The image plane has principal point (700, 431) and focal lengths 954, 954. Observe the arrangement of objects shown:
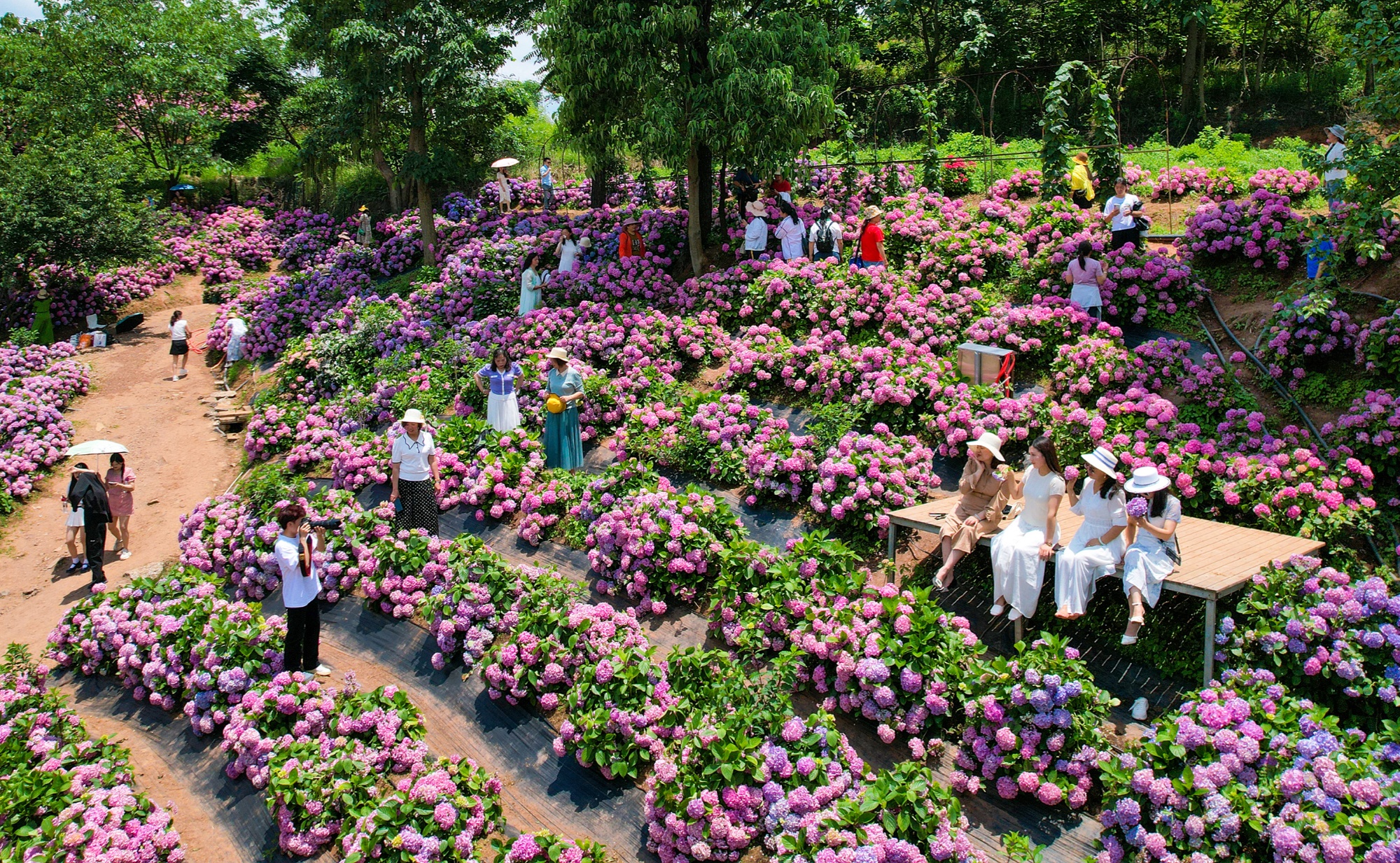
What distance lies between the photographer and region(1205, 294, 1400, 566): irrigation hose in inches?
261

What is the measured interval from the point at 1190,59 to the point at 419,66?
14.3 meters

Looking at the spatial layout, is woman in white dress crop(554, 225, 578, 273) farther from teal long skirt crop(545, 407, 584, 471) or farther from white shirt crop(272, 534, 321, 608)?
white shirt crop(272, 534, 321, 608)

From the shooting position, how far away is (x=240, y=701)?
7.21m

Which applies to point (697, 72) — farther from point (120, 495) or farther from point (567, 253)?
point (120, 495)

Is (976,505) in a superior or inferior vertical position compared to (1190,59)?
inferior

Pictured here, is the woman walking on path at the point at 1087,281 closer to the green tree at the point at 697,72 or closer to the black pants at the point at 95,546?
the green tree at the point at 697,72

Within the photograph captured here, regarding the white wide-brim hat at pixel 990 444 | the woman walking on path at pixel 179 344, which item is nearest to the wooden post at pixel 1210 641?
the white wide-brim hat at pixel 990 444

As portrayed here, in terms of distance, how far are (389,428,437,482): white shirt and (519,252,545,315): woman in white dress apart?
4961 millimetres

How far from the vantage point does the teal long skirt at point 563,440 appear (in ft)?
32.1

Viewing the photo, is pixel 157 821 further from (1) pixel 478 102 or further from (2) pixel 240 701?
(1) pixel 478 102

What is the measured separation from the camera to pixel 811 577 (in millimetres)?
6957

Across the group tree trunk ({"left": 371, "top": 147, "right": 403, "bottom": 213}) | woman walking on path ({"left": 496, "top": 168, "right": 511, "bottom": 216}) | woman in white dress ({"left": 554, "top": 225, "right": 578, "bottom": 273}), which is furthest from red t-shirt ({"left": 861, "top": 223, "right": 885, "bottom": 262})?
tree trunk ({"left": 371, "top": 147, "right": 403, "bottom": 213})

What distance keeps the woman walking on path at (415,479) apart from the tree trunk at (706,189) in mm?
6310

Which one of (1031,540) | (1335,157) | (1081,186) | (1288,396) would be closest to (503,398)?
(1031,540)
